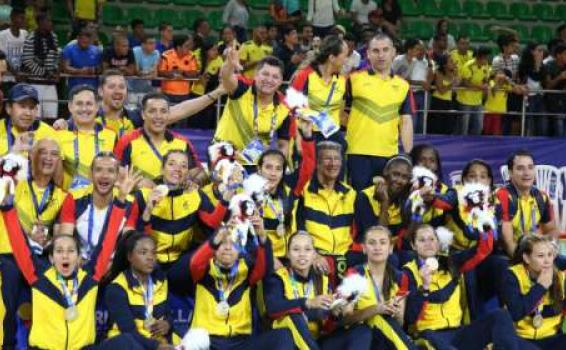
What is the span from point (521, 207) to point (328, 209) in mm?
1549

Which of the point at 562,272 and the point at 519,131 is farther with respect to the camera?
the point at 519,131

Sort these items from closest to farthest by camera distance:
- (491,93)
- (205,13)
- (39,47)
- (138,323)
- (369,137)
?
1. (138,323)
2. (369,137)
3. (39,47)
4. (491,93)
5. (205,13)

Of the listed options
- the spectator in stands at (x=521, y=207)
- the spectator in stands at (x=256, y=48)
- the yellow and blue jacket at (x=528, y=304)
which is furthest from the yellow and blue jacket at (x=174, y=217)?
the spectator in stands at (x=256, y=48)

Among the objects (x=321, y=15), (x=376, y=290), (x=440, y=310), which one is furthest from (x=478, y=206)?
(x=321, y=15)

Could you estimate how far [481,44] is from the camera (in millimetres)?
18625

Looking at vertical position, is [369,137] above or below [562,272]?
above

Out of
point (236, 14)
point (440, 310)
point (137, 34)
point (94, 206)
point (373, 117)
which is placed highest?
point (236, 14)

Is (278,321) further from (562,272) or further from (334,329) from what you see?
(562,272)

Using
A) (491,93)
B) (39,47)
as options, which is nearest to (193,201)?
(39,47)

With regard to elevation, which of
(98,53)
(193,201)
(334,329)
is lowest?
(334,329)

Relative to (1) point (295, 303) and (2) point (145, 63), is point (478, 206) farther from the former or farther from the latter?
(2) point (145, 63)

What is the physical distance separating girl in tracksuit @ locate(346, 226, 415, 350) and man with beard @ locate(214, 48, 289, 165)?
139cm

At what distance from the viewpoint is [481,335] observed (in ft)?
29.9

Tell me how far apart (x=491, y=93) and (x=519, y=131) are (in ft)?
1.71
